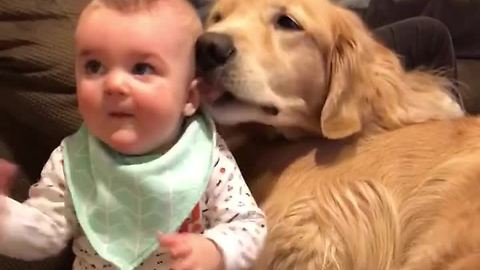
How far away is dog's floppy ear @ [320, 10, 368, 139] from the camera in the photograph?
1414mm

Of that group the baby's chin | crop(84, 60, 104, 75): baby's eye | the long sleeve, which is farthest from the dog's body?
crop(84, 60, 104, 75): baby's eye

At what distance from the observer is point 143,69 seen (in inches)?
47.1

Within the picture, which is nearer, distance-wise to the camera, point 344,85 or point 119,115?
point 119,115

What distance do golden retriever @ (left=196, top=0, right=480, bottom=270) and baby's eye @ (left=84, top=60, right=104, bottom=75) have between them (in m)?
0.17

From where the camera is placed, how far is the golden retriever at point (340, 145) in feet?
4.46

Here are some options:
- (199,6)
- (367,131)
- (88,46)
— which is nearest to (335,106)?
(367,131)

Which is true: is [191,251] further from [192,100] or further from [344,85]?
[344,85]

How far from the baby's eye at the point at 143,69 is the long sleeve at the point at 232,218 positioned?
0.17 m

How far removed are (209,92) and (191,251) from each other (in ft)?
1.04

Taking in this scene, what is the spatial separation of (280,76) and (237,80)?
0.29 feet

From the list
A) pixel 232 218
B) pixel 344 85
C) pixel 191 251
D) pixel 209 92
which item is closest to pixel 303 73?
pixel 344 85

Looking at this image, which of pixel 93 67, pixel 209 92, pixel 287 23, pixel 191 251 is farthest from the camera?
pixel 287 23

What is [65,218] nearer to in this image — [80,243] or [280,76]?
[80,243]

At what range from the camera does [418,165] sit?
141cm
